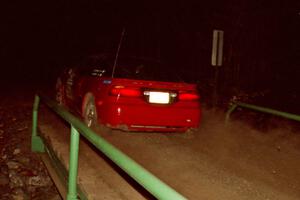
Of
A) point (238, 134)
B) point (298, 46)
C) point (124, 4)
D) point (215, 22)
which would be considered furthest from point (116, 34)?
point (238, 134)

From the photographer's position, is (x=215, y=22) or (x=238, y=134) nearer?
(x=238, y=134)

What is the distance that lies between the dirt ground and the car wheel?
1.30 ft

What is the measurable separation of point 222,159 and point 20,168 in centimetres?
355

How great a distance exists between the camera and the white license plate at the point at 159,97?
714 centimetres

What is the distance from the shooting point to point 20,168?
23.5 feet

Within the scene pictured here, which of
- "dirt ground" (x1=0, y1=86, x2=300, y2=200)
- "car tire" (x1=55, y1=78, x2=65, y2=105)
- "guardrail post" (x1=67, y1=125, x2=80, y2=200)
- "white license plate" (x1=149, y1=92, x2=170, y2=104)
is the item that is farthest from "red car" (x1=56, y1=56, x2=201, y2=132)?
"guardrail post" (x1=67, y1=125, x2=80, y2=200)

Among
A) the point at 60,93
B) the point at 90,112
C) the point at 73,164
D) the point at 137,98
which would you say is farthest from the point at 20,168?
the point at 60,93

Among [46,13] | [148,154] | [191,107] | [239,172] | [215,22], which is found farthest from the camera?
[46,13]

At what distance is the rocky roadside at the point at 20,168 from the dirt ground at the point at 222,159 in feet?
0.56

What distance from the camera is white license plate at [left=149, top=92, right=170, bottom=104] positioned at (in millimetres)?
7137

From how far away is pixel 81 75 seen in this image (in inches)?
346

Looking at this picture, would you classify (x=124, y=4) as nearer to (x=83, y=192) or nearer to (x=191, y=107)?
(x=191, y=107)

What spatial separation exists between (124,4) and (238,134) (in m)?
19.1

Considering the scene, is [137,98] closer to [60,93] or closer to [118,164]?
[60,93]
